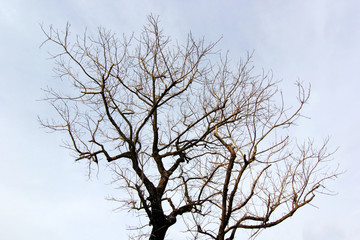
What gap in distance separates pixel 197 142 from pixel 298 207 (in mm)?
2930

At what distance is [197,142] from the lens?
6496mm

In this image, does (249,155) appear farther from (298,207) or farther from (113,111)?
(113,111)

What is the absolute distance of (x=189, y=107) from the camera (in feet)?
21.6

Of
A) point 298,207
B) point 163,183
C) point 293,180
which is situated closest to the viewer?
point 298,207

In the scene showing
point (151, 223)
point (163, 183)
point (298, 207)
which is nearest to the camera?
point (298, 207)

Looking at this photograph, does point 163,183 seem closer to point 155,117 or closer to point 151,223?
point 151,223

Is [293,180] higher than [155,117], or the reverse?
[155,117]

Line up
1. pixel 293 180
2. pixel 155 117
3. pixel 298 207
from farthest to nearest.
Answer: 1. pixel 155 117
2. pixel 293 180
3. pixel 298 207

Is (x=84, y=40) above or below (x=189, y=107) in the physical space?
above

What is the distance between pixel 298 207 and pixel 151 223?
2.47m

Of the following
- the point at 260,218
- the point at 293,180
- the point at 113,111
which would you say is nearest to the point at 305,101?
the point at 293,180

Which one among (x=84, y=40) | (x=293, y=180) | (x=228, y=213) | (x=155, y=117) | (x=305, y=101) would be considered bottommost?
(x=228, y=213)

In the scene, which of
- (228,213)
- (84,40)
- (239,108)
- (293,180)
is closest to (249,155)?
(228,213)

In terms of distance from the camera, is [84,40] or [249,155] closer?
[249,155]
